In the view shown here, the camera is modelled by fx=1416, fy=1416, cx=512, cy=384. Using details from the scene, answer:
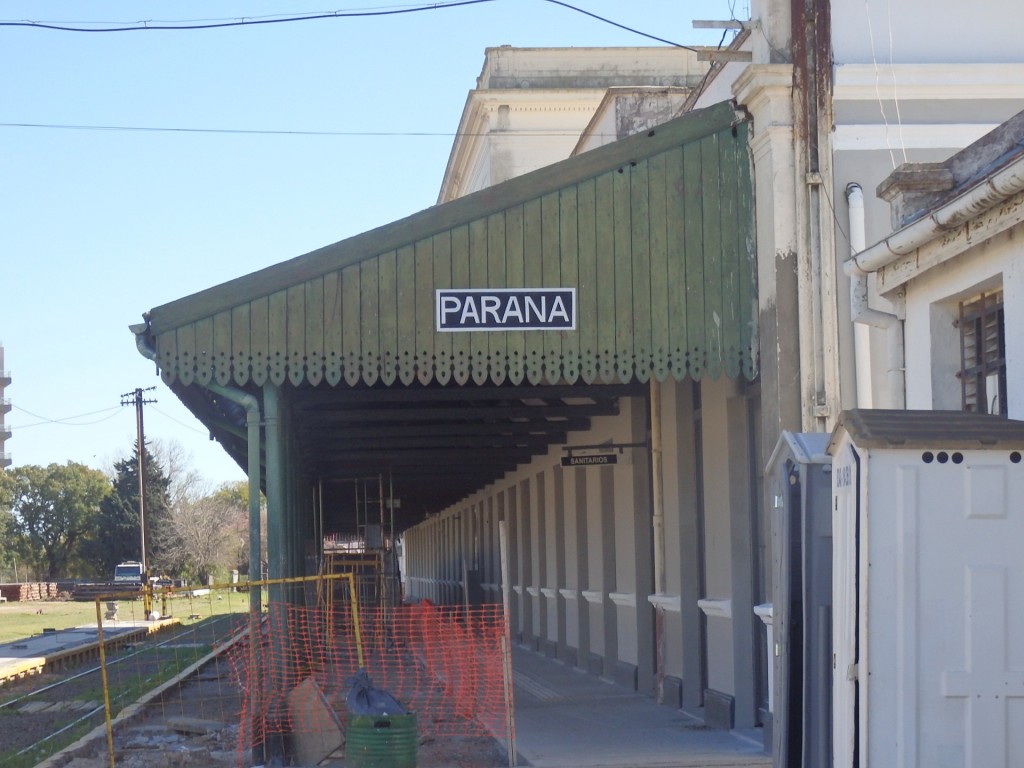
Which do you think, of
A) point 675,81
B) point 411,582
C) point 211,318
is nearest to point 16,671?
point 211,318

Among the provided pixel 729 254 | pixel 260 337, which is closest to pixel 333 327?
pixel 260 337

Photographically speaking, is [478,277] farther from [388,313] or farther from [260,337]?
[260,337]

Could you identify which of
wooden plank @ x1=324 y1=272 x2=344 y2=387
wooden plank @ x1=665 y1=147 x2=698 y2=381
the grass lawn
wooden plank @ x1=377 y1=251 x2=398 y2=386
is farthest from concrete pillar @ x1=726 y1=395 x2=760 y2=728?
the grass lawn

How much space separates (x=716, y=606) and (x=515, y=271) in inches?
141

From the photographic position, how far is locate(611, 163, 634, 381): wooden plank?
10.3 m

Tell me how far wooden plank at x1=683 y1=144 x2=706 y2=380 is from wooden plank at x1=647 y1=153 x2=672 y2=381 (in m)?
0.15

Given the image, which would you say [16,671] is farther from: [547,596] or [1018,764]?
[1018,764]

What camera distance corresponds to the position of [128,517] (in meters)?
77.8

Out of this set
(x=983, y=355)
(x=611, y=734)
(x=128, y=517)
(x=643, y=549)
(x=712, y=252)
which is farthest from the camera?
(x=128, y=517)

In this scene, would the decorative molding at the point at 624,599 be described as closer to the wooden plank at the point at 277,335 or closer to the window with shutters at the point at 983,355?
the wooden plank at the point at 277,335

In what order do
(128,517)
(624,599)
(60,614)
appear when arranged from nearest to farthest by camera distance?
(624,599) < (60,614) < (128,517)

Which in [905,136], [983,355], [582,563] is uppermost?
[905,136]

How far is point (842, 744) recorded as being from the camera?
18.4 feet

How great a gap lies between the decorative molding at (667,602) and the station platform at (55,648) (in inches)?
477
